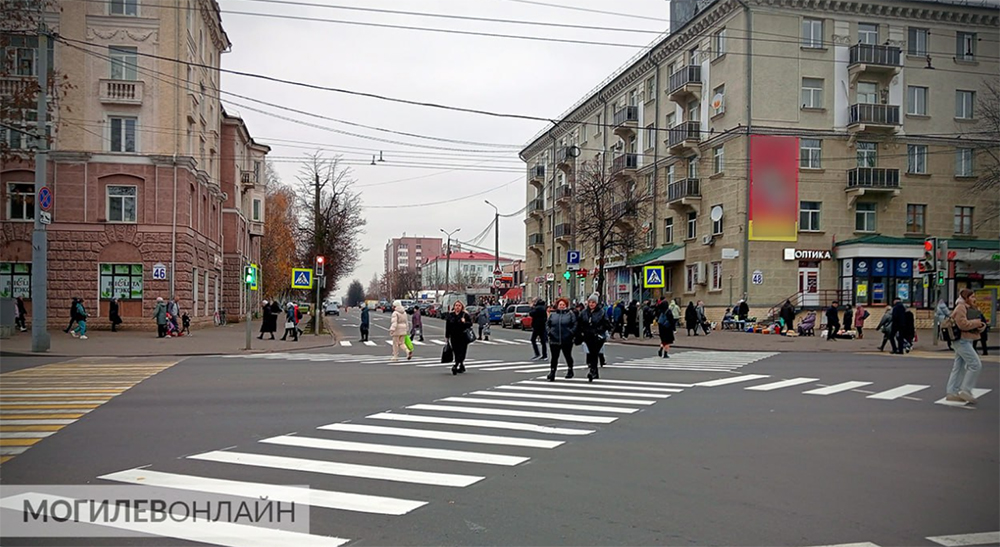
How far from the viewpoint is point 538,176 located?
75.9 meters

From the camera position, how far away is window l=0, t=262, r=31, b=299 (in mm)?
35875

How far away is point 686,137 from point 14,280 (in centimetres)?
3588

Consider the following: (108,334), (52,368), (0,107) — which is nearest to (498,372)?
(52,368)

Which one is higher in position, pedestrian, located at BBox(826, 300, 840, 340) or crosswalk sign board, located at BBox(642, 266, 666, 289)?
crosswalk sign board, located at BBox(642, 266, 666, 289)

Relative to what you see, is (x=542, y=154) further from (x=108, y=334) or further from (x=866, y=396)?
(x=866, y=396)

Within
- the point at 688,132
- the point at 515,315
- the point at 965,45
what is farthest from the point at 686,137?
the point at 515,315

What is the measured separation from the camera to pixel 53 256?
118 feet

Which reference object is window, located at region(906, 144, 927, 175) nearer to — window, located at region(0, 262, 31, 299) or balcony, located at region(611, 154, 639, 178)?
balcony, located at region(611, 154, 639, 178)

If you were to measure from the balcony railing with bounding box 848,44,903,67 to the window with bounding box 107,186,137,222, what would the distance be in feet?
122

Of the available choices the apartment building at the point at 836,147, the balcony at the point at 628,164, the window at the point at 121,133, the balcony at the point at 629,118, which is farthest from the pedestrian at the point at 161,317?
the balcony at the point at 629,118

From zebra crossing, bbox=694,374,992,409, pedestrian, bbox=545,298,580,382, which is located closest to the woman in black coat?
pedestrian, bbox=545,298,580,382

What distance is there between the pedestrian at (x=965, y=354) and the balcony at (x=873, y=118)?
100 ft

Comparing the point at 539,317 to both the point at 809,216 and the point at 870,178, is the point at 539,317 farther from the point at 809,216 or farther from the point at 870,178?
the point at 870,178

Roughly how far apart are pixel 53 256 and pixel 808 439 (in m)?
35.8
